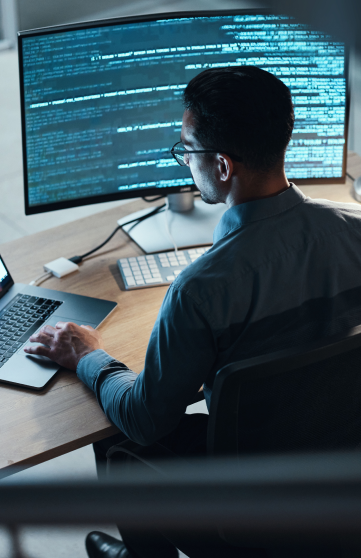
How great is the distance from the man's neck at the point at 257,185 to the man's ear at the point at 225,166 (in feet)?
0.04

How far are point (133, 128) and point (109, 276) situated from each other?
37cm

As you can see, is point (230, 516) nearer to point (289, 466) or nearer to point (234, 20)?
point (289, 466)

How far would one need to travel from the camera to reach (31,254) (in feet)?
4.73

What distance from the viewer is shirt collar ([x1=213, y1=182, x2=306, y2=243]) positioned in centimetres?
93

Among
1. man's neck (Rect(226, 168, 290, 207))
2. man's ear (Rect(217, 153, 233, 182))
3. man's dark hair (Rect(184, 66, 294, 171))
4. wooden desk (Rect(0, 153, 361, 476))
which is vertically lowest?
wooden desk (Rect(0, 153, 361, 476))

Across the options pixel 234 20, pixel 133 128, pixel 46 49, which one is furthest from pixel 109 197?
pixel 234 20

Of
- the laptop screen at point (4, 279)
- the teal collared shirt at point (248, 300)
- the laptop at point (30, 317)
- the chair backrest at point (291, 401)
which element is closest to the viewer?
the chair backrest at point (291, 401)

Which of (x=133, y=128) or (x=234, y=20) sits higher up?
(x=234, y=20)

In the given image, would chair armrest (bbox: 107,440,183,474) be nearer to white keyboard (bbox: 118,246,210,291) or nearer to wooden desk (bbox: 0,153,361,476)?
wooden desk (bbox: 0,153,361,476)

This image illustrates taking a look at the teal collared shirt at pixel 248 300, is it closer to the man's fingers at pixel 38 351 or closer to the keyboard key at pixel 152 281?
the man's fingers at pixel 38 351

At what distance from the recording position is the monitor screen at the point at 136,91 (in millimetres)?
1278

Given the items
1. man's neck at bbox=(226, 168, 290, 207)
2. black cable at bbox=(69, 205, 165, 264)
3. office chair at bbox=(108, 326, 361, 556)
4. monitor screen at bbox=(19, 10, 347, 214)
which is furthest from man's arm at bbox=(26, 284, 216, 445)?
monitor screen at bbox=(19, 10, 347, 214)

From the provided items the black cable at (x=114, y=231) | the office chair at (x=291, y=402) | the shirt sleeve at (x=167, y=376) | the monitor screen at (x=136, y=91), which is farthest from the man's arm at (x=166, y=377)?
the monitor screen at (x=136, y=91)

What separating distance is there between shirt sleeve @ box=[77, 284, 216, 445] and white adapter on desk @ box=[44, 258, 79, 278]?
443 millimetres
